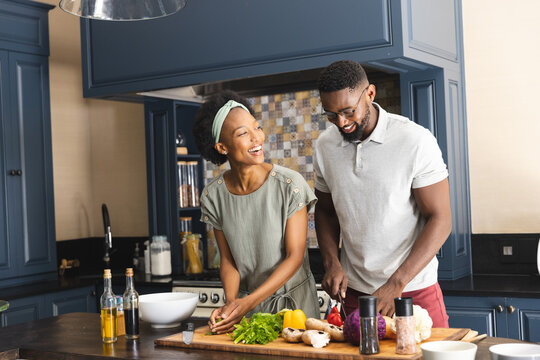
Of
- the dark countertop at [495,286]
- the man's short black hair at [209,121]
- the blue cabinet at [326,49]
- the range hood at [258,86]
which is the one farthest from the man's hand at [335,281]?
the range hood at [258,86]

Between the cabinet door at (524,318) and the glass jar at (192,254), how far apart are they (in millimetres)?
1869

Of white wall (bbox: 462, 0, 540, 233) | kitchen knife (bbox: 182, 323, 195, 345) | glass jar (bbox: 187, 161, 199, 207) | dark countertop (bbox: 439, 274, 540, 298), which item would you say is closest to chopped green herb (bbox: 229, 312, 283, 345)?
kitchen knife (bbox: 182, 323, 195, 345)

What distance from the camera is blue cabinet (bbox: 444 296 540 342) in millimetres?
3107

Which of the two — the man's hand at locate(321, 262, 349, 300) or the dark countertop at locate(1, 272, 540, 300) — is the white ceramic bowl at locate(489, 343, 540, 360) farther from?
the dark countertop at locate(1, 272, 540, 300)

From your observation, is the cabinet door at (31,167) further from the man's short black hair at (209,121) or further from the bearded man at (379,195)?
the bearded man at (379,195)

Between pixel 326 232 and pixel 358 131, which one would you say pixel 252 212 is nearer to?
pixel 326 232

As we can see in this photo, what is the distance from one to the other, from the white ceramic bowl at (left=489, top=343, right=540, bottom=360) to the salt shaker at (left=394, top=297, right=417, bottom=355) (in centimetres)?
25

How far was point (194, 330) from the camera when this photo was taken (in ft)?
7.40

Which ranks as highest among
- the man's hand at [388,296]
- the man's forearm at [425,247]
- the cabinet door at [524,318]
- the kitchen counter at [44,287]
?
the man's forearm at [425,247]

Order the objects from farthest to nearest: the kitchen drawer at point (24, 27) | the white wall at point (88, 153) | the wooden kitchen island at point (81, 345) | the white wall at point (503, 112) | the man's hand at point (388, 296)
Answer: the white wall at point (88, 153)
the kitchen drawer at point (24, 27)
the white wall at point (503, 112)
the man's hand at point (388, 296)
the wooden kitchen island at point (81, 345)

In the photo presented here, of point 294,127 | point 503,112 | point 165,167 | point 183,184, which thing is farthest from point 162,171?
point 503,112

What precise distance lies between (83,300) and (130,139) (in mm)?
1279

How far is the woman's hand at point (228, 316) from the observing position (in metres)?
2.17

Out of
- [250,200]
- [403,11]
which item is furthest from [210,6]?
[250,200]
